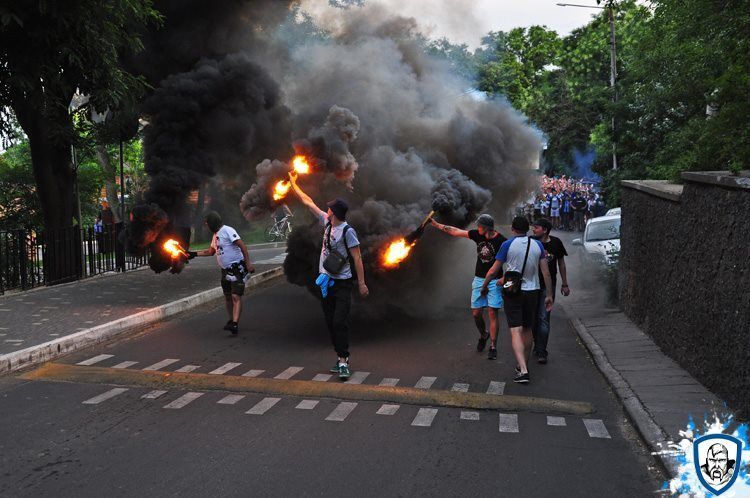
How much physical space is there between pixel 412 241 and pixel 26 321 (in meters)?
5.50

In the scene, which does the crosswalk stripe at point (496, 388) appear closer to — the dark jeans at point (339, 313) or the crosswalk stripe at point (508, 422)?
the crosswalk stripe at point (508, 422)

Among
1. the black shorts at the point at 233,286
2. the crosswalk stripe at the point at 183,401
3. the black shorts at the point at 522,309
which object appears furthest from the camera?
the black shorts at the point at 233,286

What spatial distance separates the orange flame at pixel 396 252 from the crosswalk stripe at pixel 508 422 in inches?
146

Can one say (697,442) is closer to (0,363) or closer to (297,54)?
(0,363)

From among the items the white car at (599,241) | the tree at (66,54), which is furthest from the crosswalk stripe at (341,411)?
the white car at (599,241)

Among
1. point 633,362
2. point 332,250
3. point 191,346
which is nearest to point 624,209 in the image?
point 633,362

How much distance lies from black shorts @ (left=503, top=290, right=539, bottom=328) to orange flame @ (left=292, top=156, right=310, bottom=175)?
400 cm

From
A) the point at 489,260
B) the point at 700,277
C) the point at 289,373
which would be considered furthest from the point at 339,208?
the point at 700,277

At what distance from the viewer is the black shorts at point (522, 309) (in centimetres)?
802

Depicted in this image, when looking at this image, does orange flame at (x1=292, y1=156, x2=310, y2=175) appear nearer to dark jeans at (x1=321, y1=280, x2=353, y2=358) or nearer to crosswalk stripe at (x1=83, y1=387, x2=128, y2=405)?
dark jeans at (x1=321, y1=280, x2=353, y2=358)

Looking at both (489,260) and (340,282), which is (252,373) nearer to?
(340,282)

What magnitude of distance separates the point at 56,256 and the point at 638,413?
1210 cm

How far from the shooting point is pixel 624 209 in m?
12.8

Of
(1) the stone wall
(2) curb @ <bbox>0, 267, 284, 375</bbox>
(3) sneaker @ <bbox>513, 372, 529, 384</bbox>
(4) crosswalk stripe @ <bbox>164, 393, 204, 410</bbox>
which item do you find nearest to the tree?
(2) curb @ <bbox>0, 267, 284, 375</bbox>
